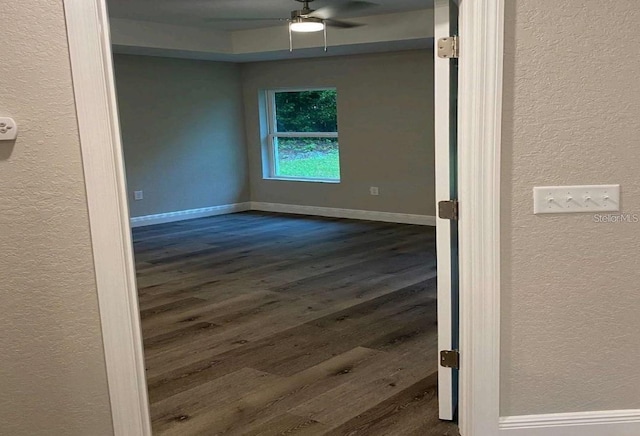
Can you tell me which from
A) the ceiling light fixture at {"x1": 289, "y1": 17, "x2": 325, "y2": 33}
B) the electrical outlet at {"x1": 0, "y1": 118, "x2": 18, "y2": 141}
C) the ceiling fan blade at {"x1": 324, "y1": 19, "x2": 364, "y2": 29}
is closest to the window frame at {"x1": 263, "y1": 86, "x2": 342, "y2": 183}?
the ceiling fan blade at {"x1": 324, "y1": 19, "x2": 364, "y2": 29}

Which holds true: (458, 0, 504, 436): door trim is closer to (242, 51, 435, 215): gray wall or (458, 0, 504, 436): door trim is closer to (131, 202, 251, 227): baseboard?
(242, 51, 435, 215): gray wall

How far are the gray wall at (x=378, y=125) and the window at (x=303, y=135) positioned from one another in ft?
0.76

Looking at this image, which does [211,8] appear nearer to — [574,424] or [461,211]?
[461,211]

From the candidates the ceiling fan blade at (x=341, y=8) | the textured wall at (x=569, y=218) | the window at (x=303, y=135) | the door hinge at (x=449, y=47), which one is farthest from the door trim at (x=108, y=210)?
the window at (x=303, y=135)

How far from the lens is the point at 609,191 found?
2.28m

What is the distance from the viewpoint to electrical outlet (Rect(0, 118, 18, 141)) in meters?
1.81

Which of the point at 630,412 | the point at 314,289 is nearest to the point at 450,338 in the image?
the point at 630,412

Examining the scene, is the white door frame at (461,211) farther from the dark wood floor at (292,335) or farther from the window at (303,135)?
the window at (303,135)

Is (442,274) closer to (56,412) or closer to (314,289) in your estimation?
(56,412)

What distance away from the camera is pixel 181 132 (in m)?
8.03

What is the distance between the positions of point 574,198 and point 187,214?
652 centimetres

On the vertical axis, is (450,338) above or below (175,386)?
above

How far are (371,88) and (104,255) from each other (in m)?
5.86

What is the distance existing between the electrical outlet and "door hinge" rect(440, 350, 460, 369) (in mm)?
1790
